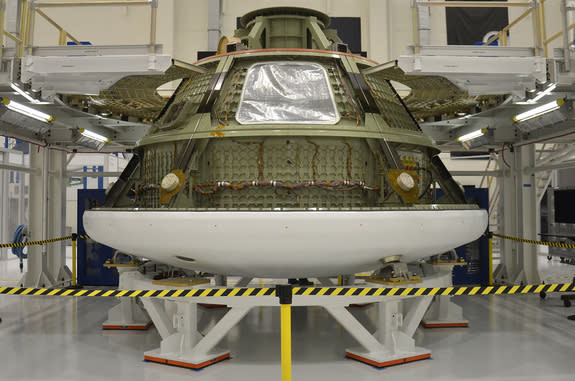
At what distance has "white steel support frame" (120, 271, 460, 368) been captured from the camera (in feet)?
16.1

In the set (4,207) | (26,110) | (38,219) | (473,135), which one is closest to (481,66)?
(473,135)

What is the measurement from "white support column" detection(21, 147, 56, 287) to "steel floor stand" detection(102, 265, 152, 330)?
12.0 ft

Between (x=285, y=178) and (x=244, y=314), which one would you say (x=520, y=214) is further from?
(x=244, y=314)

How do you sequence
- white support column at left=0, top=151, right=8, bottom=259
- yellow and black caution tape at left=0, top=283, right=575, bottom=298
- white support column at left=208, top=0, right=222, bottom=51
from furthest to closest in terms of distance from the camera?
white support column at left=208, top=0, right=222, bottom=51, white support column at left=0, top=151, right=8, bottom=259, yellow and black caution tape at left=0, top=283, right=575, bottom=298

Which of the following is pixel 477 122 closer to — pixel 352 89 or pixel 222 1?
pixel 352 89

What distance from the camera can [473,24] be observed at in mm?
16672

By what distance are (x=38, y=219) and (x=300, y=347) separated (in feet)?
21.0

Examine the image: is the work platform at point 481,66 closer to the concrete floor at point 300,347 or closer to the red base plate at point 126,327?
the concrete floor at point 300,347

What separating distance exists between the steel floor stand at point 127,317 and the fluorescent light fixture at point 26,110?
2.88 metres

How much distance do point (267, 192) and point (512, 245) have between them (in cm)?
704

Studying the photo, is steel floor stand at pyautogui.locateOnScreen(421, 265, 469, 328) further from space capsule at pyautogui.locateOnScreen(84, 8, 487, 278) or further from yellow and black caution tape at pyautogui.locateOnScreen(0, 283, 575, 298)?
yellow and black caution tape at pyautogui.locateOnScreen(0, 283, 575, 298)

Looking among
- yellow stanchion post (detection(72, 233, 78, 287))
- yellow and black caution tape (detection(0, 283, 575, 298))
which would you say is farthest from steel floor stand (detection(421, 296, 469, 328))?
yellow stanchion post (detection(72, 233, 78, 287))

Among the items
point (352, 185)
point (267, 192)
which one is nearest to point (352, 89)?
point (352, 185)

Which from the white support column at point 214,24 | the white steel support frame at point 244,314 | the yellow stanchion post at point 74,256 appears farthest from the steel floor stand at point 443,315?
the white support column at point 214,24
